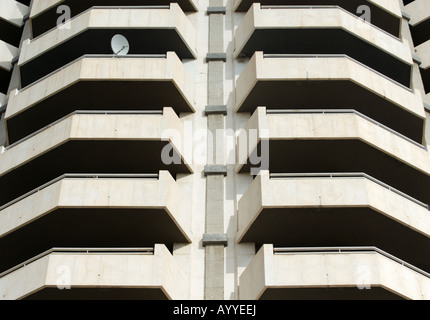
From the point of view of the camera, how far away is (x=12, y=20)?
1384 inches

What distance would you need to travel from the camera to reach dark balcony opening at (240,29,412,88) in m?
29.2

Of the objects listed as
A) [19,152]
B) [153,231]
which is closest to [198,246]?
[153,231]

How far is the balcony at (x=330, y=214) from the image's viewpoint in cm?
2302

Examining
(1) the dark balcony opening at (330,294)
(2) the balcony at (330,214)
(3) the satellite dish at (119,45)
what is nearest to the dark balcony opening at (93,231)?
(2) the balcony at (330,214)

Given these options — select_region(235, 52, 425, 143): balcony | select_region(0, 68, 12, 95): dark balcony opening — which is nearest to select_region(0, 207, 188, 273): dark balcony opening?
select_region(235, 52, 425, 143): balcony

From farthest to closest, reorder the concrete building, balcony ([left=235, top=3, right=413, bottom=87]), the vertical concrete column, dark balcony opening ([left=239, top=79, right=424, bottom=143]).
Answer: balcony ([left=235, top=3, right=413, bottom=87]), dark balcony opening ([left=239, top=79, right=424, bottom=143]), the vertical concrete column, the concrete building

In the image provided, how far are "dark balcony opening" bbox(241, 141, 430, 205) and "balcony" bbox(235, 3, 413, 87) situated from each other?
5402 millimetres

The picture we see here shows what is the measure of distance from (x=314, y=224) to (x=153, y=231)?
183 inches

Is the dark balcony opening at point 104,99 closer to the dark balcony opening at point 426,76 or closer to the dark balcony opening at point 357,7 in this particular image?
the dark balcony opening at point 357,7

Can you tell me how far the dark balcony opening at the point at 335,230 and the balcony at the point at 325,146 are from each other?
235 centimetres

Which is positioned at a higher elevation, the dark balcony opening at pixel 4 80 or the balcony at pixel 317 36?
the dark balcony opening at pixel 4 80

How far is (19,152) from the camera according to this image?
86.1 ft

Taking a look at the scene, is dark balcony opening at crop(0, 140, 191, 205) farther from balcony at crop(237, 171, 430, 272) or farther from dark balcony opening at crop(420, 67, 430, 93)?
dark balcony opening at crop(420, 67, 430, 93)

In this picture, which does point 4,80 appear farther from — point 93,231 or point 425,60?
point 425,60
